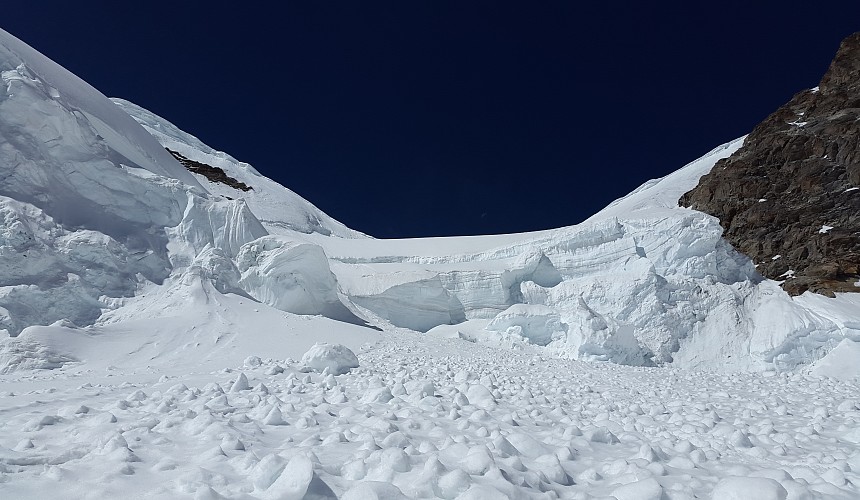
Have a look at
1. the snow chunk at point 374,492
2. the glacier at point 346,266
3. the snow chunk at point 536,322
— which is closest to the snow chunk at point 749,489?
the snow chunk at point 374,492

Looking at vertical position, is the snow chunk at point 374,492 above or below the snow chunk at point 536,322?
above

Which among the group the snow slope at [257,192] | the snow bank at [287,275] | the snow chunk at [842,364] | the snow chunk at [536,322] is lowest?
the snow chunk at [842,364]

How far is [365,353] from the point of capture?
12.1 meters

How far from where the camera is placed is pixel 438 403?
481 centimetres

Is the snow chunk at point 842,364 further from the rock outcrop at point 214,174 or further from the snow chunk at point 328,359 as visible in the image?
the rock outcrop at point 214,174

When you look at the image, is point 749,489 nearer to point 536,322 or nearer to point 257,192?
point 536,322

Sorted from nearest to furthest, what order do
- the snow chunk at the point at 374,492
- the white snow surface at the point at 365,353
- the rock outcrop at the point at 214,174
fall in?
the snow chunk at the point at 374,492 → the white snow surface at the point at 365,353 → the rock outcrop at the point at 214,174

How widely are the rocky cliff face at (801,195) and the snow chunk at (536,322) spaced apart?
11858mm

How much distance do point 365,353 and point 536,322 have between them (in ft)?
34.5

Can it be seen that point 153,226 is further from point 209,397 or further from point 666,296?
point 666,296

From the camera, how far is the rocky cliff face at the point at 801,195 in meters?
24.3

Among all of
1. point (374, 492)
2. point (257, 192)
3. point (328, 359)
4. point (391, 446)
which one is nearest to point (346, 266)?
point (328, 359)

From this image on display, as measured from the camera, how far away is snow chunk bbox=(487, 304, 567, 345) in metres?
20.4

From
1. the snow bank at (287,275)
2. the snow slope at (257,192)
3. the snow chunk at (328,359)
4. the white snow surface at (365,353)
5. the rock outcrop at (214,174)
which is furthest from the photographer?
the rock outcrop at (214,174)
